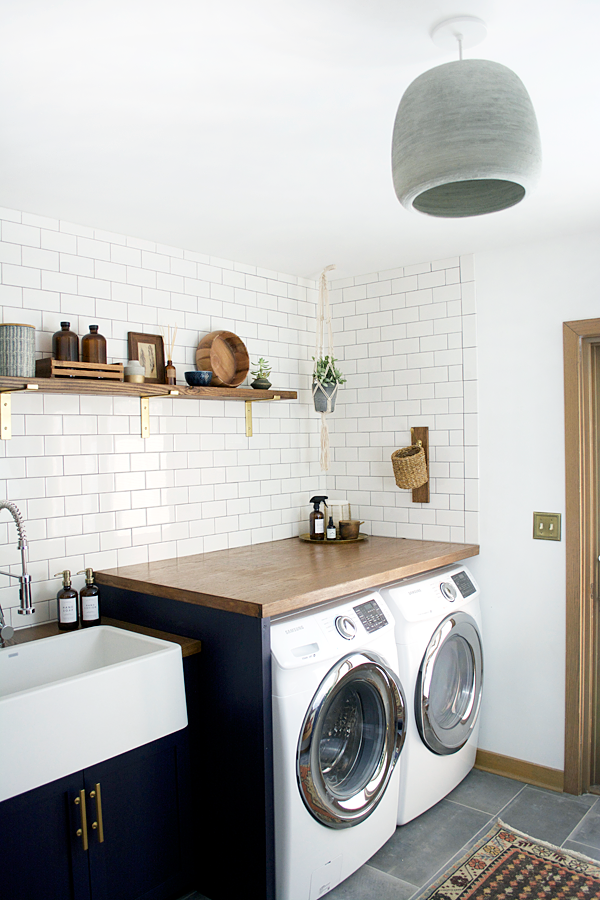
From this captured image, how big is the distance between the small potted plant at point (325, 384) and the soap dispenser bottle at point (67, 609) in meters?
1.61

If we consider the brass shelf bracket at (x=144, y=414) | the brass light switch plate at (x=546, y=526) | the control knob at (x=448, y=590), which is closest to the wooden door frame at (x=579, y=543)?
the brass light switch plate at (x=546, y=526)

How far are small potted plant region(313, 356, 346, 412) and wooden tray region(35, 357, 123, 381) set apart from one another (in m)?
1.23

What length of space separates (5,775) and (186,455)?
1.63 m

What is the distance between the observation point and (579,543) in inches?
118

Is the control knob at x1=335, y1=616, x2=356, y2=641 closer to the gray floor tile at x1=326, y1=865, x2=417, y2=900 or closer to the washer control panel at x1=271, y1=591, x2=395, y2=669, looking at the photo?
the washer control panel at x1=271, y1=591, x2=395, y2=669

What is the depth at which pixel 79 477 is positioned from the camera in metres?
2.71

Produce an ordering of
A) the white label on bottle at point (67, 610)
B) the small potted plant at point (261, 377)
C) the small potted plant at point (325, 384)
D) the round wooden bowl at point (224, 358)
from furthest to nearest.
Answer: the small potted plant at point (325, 384) < the small potted plant at point (261, 377) < the round wooden bowl at point (224, 358) < the white label on bottle at point (67, 610)

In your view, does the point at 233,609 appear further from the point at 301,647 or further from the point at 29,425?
the point at 29,425

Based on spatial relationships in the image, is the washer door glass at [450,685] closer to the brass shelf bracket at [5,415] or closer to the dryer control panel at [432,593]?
the dryer control panel at [432,593]

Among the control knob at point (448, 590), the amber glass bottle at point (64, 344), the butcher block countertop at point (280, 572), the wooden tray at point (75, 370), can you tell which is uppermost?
the amber glass bottle at point (64, 344)

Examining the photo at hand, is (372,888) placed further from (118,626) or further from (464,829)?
(118,626)

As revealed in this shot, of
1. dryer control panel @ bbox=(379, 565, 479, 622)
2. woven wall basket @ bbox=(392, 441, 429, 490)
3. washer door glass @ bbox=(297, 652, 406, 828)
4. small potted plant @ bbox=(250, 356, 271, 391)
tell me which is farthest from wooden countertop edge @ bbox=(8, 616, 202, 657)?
woven wall basket @ bbox=(392, 441, 429, 490)

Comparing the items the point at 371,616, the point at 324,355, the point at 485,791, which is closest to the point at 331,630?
the point at 371,616

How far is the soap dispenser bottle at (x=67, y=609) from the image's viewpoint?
2.49 metres
